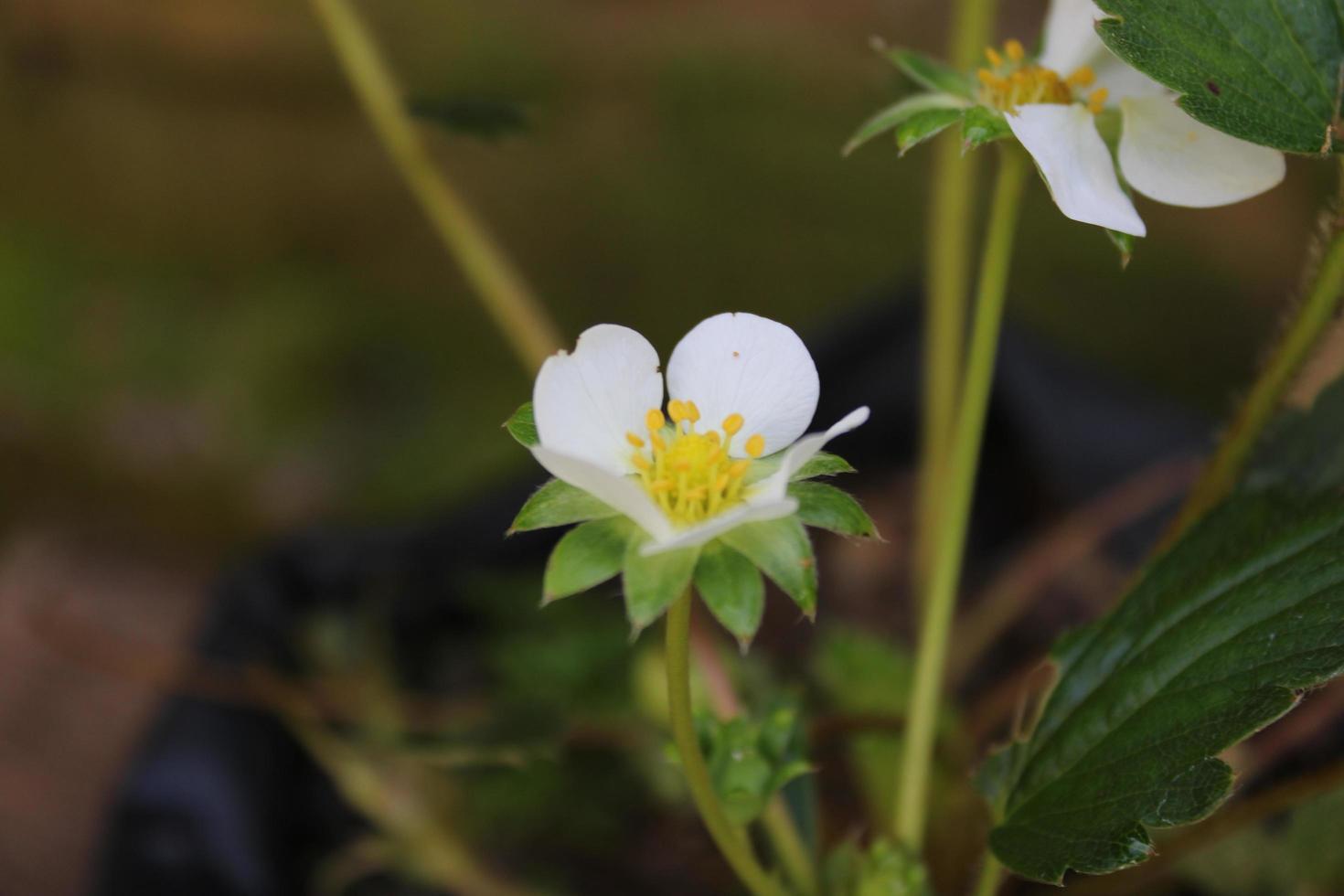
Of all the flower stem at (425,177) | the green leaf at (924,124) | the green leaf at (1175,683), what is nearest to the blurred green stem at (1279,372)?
the green leaf at (1175,683)

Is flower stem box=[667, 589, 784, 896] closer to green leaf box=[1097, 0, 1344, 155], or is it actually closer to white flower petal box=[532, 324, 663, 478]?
white flower petal box=[532, 324, 663, 478]

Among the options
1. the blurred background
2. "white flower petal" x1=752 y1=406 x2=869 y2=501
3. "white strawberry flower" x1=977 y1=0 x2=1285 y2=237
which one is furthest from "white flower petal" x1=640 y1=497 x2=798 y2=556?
the blurred background

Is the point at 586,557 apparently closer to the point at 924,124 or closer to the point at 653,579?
the point at 653,579

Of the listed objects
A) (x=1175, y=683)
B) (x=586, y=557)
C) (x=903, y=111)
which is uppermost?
(x=903, y=111)

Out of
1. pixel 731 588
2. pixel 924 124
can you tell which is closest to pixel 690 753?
pixel 731 588

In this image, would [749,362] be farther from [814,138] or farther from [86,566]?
[814,138]

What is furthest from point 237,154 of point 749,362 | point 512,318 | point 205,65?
point 749,362
